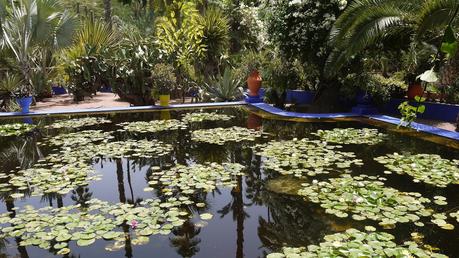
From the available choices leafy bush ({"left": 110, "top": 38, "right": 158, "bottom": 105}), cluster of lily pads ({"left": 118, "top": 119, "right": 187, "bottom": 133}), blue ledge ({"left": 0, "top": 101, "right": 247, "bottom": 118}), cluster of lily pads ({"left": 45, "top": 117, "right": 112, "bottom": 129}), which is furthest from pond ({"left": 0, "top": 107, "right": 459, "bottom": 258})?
leafy bush ({"left": 110, "top": 38, "right": 158, "bottom": 105})

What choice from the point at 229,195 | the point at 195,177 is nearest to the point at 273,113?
the point at 195,177

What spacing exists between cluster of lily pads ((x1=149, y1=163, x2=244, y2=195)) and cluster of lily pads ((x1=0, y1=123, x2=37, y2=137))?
4.15m

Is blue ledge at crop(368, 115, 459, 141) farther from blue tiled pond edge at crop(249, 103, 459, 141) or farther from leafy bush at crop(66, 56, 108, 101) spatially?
leafy bush at crop(66, 56, 108, 101)

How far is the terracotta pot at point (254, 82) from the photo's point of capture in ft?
35.3

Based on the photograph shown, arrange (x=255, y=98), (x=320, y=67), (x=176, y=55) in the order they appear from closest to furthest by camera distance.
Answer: (x=320, y=67)
(x=255, y=98)
(x=176, y=55)

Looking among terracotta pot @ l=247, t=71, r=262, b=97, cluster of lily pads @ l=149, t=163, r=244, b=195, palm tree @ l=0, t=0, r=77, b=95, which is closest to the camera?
cluster of lily pads @ l=149, t=163, r=244, b=195

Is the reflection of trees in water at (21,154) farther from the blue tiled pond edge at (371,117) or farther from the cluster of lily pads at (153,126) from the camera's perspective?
the blue tiled pond edge at (371,117)

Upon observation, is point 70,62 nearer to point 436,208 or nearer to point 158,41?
point 158,41

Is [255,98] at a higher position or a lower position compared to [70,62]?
lower

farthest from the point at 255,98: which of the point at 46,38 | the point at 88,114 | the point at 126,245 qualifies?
the point at 126,245

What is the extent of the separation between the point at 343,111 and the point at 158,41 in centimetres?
616

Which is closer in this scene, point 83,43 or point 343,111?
point 343,111

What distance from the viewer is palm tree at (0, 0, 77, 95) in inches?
428

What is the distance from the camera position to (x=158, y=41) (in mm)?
11867
